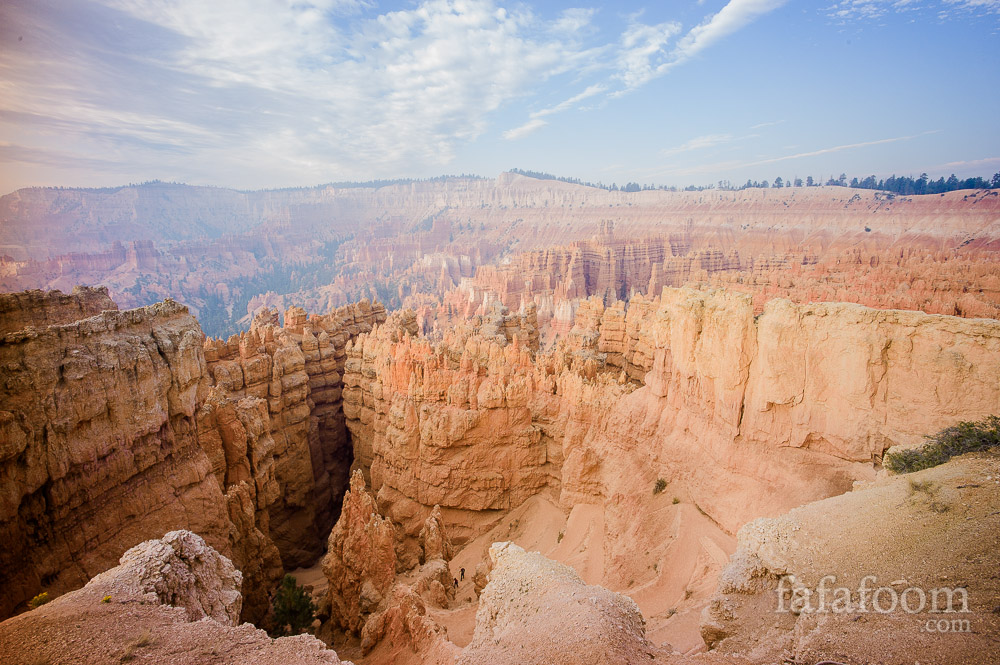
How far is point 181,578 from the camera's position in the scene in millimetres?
8141

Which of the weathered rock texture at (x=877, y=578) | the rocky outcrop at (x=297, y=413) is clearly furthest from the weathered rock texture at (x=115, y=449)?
the weathered rock texture at (x=877, y=578)

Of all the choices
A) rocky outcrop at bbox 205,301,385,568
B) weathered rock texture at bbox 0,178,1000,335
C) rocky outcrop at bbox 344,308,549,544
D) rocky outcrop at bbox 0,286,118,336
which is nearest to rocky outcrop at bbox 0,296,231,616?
rocky outcrop at bbox 0,286,118,336

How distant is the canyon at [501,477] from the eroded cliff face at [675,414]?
80 mm

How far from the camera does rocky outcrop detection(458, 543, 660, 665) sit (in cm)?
665

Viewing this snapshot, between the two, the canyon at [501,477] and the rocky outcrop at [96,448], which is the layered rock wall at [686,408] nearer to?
the canyon at [501,477]

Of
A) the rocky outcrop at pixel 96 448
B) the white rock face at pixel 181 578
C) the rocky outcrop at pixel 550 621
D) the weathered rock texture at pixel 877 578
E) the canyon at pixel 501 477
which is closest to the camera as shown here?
the weathered rock texture at pixel 877 578

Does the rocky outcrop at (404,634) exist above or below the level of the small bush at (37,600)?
below

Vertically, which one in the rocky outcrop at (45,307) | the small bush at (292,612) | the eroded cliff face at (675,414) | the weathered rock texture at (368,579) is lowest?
the small bush at (292,612)

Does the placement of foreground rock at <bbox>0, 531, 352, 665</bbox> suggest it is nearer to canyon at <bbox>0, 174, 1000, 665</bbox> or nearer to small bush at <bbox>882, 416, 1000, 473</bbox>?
canyon at <bbox>0, 174, 1000, 665</bbox>

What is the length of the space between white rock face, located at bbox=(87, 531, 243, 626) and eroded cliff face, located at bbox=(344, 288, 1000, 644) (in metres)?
10.2

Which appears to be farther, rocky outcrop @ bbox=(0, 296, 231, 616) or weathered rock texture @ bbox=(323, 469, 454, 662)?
weathered rock texture @ bbox=(323, 469, 454, 662)

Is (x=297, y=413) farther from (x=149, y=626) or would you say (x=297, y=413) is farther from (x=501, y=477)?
(x=149, y=626)

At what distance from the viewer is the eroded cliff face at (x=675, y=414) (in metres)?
11.6

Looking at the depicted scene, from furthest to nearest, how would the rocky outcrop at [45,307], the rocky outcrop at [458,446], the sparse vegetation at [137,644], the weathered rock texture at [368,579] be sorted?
the rocky outcrop at [458,446] < the weathered rock texture at [368,579] < the rocky outcrop at [45,307] < the sparse vegetation at [137,644]
